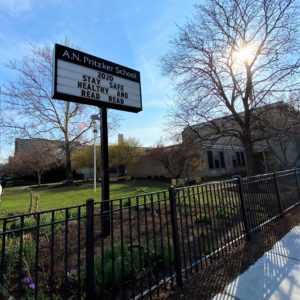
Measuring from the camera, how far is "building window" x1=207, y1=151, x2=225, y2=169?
26.7 metres

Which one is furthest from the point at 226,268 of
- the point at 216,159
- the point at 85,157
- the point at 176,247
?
the point at 85,157

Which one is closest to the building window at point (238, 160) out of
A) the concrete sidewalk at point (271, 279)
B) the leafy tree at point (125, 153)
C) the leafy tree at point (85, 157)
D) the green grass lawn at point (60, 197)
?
the leafy tree at point (125, 153)

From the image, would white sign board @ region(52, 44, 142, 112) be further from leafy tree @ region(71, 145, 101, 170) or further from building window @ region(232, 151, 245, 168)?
building window @ region(232, 151, 245, 168)

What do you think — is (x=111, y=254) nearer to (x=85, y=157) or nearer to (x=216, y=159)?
(x=85, y=157)

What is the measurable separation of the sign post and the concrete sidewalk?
7.52 ft

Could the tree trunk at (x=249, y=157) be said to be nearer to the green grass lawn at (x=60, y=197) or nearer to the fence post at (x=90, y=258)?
the green grass lawn at (x=60, y=197)

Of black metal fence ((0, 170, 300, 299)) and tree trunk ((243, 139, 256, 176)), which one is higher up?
tree trunk ((243, 139, 256, 176))

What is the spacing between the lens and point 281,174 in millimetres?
7887

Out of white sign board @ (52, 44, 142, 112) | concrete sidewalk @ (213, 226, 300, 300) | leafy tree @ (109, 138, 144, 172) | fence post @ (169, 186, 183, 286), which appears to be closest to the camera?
concrete sidewalk @ (213, 226, 300, 300)

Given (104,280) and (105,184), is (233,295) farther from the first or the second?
(105,184)

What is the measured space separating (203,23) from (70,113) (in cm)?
1608

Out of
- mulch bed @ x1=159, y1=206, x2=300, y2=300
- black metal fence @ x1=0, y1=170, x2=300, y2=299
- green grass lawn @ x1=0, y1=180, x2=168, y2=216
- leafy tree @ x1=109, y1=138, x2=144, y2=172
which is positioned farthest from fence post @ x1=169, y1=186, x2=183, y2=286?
leafy tree @ x1=109, y1=138, x2=144, y2=172

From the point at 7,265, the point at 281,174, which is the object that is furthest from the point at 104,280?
the point at 281,174

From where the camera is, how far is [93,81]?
530 cm
